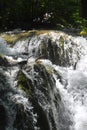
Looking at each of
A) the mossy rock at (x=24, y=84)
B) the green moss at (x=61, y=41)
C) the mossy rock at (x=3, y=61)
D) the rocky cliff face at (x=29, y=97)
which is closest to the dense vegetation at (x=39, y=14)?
the green moss at (x=61, y=41)

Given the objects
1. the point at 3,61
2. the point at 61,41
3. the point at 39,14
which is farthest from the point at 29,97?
the point at 39,14

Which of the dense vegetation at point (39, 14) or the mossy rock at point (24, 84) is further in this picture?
the dense vegetation at point (39, 14)

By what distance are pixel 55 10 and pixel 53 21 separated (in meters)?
→ 0.51

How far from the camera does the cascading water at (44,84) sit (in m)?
8.59

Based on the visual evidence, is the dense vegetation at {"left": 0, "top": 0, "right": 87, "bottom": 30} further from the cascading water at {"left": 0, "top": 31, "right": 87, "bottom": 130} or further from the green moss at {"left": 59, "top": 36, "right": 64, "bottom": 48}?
the cascading water at {"left": 0, "top": 31, "right": 87, "bottom": 130}

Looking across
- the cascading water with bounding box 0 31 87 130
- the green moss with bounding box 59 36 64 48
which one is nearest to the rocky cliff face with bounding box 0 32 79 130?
the cascading water with bounding box 0 31 87 130

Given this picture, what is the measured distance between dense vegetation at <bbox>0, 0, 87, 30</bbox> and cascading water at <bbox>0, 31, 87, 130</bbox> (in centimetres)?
346

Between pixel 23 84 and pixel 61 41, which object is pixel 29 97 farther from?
pixel 61 41

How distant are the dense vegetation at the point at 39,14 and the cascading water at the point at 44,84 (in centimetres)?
346

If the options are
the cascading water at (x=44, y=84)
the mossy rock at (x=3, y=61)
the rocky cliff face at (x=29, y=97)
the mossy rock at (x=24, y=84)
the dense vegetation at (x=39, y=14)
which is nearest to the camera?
the rocky cliff face at (x=29, y=97)

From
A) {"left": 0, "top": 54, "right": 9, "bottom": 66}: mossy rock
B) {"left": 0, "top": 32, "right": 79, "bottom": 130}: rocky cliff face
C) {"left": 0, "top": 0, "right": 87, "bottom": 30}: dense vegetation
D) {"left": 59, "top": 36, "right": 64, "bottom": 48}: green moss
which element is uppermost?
{"left": 0, "top": 0, "right": 87, "bottom": 30}: dense vegetation

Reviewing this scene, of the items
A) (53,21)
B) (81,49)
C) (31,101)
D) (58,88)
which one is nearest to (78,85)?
(58,88)

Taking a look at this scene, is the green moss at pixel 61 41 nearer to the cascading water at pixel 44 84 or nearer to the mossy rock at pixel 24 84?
the cascading water at pixel 44 84

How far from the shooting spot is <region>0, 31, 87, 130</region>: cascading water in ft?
28.2
